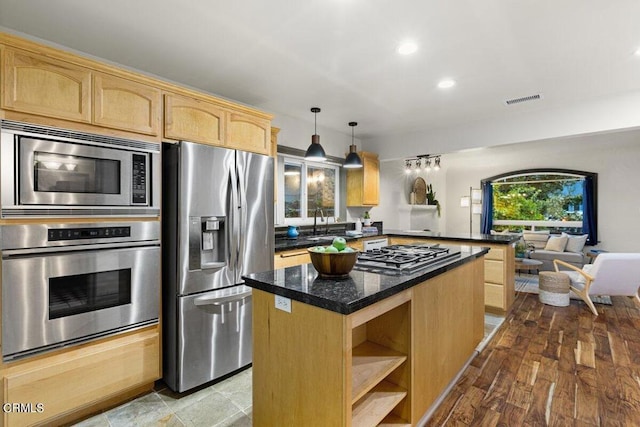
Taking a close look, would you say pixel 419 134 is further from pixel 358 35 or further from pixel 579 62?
pixel 358 35

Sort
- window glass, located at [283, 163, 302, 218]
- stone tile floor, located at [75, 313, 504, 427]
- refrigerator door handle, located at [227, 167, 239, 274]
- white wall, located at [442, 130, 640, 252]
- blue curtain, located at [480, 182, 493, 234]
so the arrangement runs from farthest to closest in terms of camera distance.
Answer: blue curtain, located at [480, 182, 493, 234] < white wall, located at [442, 130, 640, 252] < window glass, located at [283, 163, 302, 218] < refrigerator door handle, located at [227, 167, 239, 274] < stone tile floor, located at [75, 313, 504, 427]

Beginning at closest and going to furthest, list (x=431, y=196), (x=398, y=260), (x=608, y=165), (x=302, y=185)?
(x=398, y=260)
(x=302, y=185)
(x=608, y=165)
(x=431, y=196)

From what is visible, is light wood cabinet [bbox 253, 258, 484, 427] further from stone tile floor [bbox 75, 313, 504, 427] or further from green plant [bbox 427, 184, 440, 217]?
green plant [bbox 427, 184, 440, 217]

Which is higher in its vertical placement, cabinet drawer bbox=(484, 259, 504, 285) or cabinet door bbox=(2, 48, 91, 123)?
cabinet door bbox=(2, 48, 91, 123)

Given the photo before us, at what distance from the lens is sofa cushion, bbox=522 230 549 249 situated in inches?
262

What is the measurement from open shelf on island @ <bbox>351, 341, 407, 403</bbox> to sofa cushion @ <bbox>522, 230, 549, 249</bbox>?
6416 millimetres

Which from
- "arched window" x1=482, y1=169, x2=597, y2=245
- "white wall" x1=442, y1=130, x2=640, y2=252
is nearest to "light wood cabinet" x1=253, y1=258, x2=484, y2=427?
"white wall" x1=442, y1=130, x2=640, y2=252

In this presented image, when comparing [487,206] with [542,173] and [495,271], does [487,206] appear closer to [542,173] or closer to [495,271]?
[542,173]

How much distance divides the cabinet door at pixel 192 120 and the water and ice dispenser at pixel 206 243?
646 mm

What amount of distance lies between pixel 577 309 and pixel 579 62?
10.3 feet

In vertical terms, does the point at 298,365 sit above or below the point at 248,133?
below

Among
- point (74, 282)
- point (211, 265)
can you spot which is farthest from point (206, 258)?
point (74, 282)

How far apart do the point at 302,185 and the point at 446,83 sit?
2.29 metres

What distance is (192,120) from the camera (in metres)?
2.40
